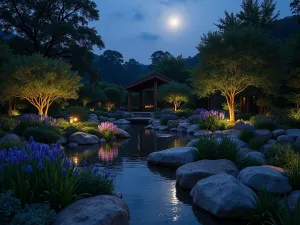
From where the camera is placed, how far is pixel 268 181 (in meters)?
7.21

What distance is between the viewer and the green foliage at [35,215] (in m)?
4.34

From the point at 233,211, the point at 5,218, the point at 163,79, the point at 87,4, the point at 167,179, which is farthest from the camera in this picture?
the point at 163,79

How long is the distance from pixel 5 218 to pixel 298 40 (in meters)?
25.8

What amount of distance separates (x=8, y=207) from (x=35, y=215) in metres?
0.42

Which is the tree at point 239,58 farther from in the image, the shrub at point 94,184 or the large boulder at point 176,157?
the shrub at point 94,184

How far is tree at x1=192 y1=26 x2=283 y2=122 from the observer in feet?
71.9

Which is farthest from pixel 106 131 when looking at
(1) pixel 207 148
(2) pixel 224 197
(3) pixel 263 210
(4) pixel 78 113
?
(3) pixel 263 210

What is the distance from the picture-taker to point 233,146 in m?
10.0

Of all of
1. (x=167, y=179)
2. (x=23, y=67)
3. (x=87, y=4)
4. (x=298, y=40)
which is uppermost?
(x=87, y=4)

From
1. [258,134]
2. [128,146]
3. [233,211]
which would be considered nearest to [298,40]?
[258,134]

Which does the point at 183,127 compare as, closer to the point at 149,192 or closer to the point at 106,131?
the point at 106,131

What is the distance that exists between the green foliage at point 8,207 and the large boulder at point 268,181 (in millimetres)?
5094

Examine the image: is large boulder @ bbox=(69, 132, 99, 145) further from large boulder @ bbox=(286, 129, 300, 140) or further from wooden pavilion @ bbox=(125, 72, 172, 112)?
wooden pavilion @ bbox=(125, 72, 172, 112)

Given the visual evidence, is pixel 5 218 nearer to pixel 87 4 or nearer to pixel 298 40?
pixel 298 40
